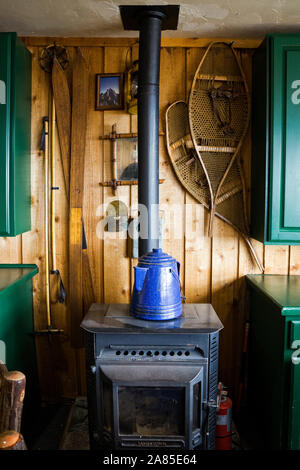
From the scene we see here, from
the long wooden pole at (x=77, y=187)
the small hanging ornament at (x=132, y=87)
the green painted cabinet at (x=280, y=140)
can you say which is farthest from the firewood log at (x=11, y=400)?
the small hanging ornament at (x=132, y=87)

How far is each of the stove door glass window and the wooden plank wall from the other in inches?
29.1

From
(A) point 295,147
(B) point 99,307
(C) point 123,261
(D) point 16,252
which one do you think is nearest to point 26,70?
(D) point 16,252

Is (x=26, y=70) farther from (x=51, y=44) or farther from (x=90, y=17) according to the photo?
(x=90, y=17)

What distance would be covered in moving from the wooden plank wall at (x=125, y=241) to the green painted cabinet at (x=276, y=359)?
15cm

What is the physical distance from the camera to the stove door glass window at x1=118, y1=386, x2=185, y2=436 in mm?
1573

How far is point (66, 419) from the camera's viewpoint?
7.04 ft

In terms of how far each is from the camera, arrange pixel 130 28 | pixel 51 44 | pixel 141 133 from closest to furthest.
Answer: pixel 141 133 → pixel 130 28 → pixel 51 44

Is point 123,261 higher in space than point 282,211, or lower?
lower

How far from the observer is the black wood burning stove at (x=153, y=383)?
5.11 feet

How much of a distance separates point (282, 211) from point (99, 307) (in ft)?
3.45

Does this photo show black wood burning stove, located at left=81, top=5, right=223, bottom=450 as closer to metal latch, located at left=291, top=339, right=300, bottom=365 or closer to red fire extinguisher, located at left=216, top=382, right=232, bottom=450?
red fire extinguisher, located at left=216, top=382, right=232, bottom=450

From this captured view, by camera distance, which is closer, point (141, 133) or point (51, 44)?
point (141, 133)

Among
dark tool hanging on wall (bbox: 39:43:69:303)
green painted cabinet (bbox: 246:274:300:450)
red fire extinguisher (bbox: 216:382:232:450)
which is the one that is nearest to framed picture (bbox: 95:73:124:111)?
dark tool hanging on wall (bbox: 39:43:69:303)

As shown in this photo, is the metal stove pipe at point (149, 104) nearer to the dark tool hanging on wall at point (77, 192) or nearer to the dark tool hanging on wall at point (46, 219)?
the dark tool hanging on wall at point (77, 192)
